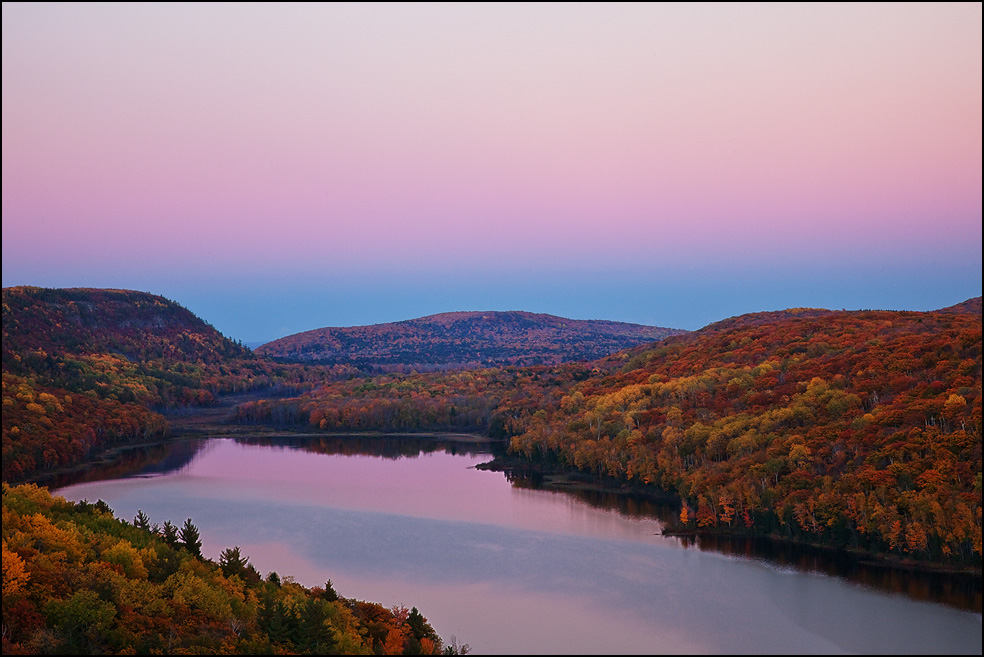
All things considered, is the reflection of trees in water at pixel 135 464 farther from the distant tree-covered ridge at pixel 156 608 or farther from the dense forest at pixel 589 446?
the distant tree-covered ridge at pixel 156 608

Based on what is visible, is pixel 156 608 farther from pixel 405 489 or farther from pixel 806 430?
pixel 806 430

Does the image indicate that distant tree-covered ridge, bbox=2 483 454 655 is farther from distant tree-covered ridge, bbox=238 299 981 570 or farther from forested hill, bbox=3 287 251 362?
forested hill, bbox=3 287 251 362

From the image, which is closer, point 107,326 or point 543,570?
point 543,570

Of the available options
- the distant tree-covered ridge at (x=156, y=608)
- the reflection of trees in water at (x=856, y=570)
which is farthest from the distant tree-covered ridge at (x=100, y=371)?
the reflection of trees in water at (x=856, y=570)

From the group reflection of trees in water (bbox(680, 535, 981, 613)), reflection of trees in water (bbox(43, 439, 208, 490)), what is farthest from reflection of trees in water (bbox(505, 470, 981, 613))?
reflection of trees in water (bbox(43, 439, 208, 490))

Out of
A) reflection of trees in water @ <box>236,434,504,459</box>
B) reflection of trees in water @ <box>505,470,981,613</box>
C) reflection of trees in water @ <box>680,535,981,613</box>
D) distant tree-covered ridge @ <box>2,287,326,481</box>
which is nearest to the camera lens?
reflection of trees in water @ <box>680,535,981,613</box>

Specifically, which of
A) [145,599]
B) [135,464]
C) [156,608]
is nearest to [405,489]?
[135,464]
